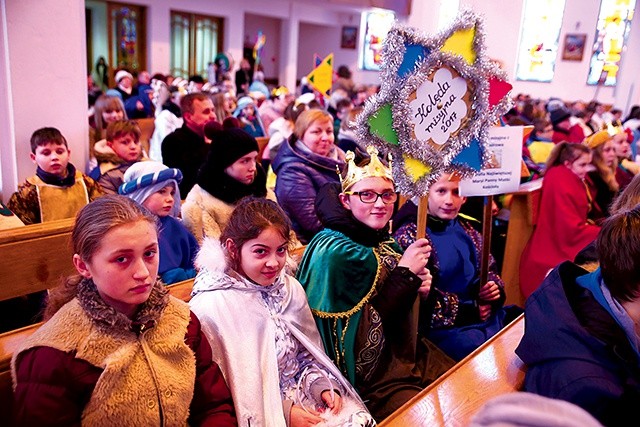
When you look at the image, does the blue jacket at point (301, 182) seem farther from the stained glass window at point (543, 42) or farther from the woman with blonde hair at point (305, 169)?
the stained glass window at point (543, 42)

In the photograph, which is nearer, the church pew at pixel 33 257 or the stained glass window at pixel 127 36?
the church pew at pixel 33 257

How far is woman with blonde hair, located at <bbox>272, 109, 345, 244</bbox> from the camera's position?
12.9ft

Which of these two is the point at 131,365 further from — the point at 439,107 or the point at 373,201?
the point at 439,107

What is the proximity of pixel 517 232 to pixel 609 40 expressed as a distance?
13.6 m

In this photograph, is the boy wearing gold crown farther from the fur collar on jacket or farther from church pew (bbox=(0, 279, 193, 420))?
church pew (bbox=(0, 279, 193, 420))

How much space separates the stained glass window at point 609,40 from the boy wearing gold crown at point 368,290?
15.1m

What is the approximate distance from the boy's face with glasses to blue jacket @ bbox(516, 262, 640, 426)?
2.73 feet

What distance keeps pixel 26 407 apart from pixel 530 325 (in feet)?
5.06

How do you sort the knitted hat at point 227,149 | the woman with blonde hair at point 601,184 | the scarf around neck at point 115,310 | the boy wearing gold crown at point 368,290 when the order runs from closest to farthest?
1. the scarf around neck at point 115,310
2. the boy wearing gold crown at point 368,290
3. the knitted hat at point 227,149
4. the woman with blonde hair at point 601,184

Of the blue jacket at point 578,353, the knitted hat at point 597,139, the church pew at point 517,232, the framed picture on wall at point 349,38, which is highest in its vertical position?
the framed picture on wall at point 349,38

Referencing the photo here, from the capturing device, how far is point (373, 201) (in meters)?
2.48

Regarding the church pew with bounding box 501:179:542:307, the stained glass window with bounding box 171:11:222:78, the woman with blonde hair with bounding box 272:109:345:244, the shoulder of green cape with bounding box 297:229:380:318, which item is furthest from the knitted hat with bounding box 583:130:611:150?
the stained glass window with bounding box 171:11:222:78

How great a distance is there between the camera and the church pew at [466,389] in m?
1.64

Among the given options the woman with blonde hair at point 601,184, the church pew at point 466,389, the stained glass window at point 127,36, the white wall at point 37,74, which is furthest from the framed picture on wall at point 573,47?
the church pew at point 466,389
